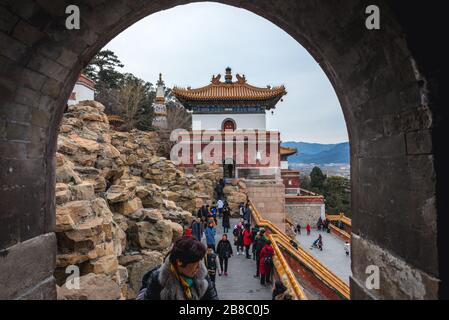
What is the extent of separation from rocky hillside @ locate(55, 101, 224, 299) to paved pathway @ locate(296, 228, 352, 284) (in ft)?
29.0

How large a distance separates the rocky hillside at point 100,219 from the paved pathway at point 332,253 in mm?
8852

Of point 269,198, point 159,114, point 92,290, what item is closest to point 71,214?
point 92,290

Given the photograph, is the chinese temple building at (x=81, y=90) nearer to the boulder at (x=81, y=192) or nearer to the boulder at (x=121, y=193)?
the boulder at (x=121, y=193)

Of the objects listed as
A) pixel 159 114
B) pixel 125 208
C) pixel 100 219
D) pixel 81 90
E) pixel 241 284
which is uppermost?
pixel 159 114

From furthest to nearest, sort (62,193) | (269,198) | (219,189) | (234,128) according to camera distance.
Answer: (234,128)
(269,198)
(219,189)
(62,193)

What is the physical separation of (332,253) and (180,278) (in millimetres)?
19585

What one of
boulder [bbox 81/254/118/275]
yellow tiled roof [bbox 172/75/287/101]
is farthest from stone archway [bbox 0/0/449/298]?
yellow tiled roof [bbox 172/75/287/101]

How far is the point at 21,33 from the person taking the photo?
310cm

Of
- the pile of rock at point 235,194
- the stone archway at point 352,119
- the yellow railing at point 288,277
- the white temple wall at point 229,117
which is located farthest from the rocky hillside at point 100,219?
the white temple wall at point 229,117

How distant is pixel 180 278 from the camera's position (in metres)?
2.74

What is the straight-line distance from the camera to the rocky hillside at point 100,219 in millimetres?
5328

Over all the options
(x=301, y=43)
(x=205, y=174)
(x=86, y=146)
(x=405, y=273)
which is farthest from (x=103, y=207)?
(x=205, y=174)

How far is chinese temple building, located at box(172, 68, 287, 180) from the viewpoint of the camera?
27.8 metres

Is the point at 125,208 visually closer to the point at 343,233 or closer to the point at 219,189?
the point at 219,189
